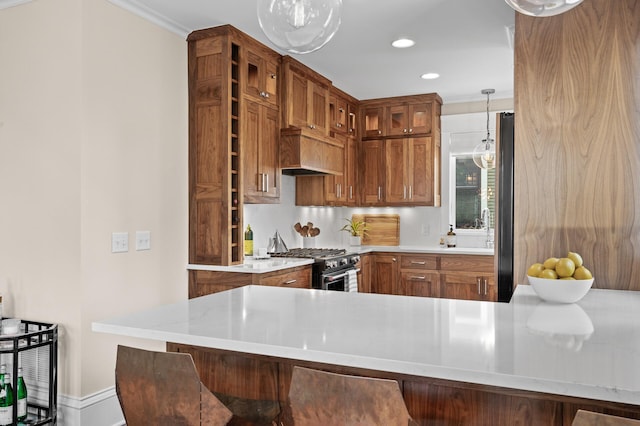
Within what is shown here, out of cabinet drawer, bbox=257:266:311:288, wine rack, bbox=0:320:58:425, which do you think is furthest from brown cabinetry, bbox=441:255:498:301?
wine rack, bbox=0:320:58:425

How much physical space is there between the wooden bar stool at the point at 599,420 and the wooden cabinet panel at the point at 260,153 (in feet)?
9.63

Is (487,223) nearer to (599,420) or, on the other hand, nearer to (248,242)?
(248,242)

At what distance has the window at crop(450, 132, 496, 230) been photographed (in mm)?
5820

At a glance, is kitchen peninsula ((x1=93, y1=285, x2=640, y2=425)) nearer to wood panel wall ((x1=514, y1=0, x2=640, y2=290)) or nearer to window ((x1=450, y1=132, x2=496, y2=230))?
wood panel wall ((x1=514, y1=0, x2=640, y2=290))

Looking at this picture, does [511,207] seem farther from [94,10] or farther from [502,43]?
[94,10]

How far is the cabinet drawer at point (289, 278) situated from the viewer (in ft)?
11.7

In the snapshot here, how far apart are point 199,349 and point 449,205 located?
455 cm

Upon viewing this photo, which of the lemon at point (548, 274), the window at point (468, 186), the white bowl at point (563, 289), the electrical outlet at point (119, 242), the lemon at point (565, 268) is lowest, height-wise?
the white bowl at point (563, 289)

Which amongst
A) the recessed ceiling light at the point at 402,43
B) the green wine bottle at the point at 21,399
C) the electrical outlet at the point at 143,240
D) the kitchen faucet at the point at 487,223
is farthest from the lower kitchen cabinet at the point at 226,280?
the kitchen faucet at the point at 487,223

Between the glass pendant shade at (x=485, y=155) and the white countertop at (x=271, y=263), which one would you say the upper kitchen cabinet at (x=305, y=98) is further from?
the glass pendant shade at (x=485, y=155)

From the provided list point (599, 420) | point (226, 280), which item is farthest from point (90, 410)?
point (599, 420)

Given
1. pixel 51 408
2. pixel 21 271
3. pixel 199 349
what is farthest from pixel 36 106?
pixel 199 349

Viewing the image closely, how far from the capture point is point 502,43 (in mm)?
3859

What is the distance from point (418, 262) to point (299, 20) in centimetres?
417
